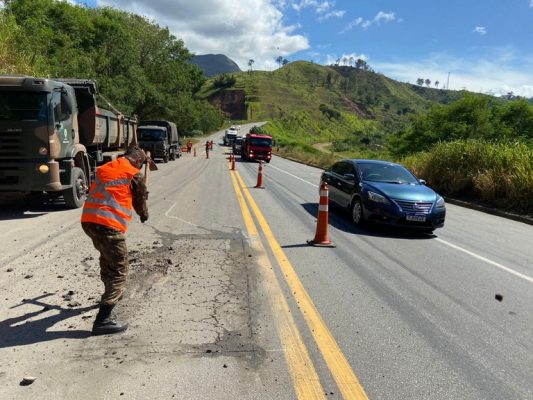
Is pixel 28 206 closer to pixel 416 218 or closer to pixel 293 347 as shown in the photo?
pixel 416 218

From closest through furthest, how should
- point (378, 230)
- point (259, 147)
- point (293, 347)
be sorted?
point (293, 347) → point (378, 230) → point (259, 147)

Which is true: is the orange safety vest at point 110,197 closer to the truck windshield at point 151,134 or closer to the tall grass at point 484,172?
the tall grass at point 484,172

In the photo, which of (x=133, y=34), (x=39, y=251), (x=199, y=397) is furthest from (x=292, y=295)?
(x=133, y=34)

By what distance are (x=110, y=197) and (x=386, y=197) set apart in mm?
6444

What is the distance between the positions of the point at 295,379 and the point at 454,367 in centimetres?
137

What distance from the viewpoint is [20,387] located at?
322 centimetres

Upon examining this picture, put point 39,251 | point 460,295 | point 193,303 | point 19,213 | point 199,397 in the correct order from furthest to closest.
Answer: point 19,213 < point 39,251 < point 460,295 < point 193,303 < point 199,397

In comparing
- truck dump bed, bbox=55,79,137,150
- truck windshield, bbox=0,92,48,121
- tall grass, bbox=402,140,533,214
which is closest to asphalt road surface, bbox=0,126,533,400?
truck windshield, bbox=0,92,48,121

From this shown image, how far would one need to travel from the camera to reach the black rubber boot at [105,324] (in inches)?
160

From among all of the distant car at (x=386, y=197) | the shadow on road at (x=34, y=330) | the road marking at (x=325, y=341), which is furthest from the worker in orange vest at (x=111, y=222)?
the distant car at (x=386, y=197)

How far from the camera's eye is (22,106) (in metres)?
9.97

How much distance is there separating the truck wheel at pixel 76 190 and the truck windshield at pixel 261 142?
2566cm

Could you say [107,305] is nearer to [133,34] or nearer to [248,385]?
[248,385]

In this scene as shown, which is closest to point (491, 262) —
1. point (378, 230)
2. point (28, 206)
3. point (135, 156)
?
point (378, 230)
